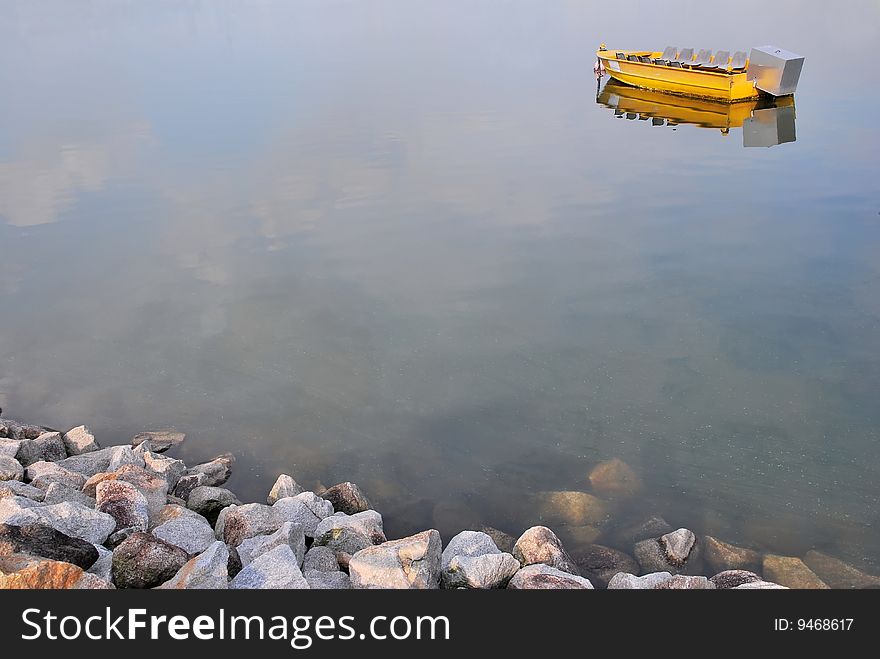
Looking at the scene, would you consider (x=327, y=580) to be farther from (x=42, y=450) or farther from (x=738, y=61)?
(x=738, y=61)

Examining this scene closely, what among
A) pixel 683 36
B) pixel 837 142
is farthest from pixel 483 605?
pixel 683 36

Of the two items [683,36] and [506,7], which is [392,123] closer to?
[683,36]

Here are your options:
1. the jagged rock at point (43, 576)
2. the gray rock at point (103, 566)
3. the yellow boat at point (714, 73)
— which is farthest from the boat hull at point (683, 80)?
the jagged rock at point (43, 576)

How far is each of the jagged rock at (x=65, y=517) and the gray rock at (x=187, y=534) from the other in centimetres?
50

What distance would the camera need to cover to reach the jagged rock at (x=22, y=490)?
768cm

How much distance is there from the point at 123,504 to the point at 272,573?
7.57 ft

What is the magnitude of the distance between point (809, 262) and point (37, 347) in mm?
14672

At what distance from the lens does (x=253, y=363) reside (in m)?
11.9


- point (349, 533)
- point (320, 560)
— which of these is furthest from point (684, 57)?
point (320, 560)

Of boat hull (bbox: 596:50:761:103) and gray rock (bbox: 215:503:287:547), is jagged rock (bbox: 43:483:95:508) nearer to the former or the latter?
A: gray rock (bbox: 215:503:287:547)

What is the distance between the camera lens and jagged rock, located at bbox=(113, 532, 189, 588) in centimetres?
636

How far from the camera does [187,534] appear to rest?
24.3 ft

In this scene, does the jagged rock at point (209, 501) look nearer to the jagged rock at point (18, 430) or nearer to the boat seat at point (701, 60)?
the jagged rock at point (18, 430)

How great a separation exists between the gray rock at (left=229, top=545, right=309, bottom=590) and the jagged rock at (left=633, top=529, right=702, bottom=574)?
3724 mm
